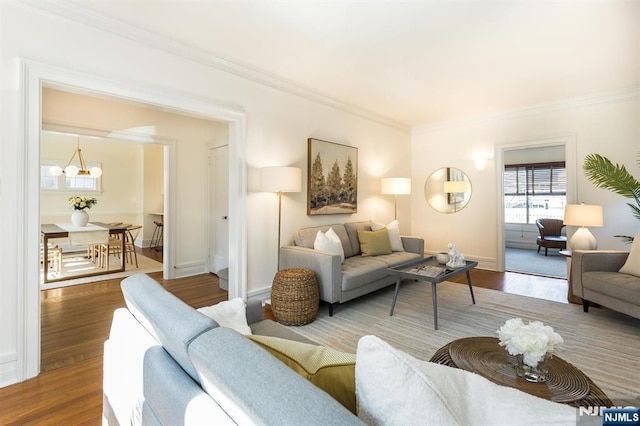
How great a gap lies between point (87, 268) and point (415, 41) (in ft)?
19.9

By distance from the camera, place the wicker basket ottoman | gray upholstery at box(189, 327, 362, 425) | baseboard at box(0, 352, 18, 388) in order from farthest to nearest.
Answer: the wicker basket ottoman < baseboard at box(0, 352, 18, 388) < gray upholstery at box(189, 327, 362, 425)

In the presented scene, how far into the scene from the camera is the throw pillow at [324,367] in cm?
83

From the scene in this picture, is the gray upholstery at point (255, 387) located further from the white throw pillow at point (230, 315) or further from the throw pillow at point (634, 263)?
the throw pillow at point (634, 263)

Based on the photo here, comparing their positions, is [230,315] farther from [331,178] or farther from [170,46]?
[331,178]

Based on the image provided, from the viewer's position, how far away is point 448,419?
0.61 metres

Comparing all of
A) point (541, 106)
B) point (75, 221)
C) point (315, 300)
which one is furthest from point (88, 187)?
point (541, 106)

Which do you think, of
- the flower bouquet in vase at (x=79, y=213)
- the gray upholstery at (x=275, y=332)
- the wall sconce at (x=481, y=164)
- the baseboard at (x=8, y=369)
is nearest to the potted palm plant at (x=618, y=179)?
the wall sconce at (x=481, y=164)

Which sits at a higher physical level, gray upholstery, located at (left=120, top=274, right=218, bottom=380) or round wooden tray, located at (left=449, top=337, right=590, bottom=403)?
gray upholstery, located at (left=120, top=274, right=218, bottom=380)

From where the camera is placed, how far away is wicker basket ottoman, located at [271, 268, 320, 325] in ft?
9.71

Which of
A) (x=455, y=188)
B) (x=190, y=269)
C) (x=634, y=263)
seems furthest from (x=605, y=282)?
(x=190, y=269)

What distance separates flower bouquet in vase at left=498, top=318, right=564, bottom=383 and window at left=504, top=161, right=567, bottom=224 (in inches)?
263

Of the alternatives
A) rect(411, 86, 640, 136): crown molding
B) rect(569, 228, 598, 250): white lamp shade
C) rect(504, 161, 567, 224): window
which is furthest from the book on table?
rect(504, 161, 567, 224): window

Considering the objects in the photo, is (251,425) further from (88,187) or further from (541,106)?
(88,187)

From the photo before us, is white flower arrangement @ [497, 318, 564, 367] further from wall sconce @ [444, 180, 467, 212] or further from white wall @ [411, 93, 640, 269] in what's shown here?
wall sconce @ [444, 180, 467, 212]
